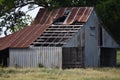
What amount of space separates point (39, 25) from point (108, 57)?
330 inches

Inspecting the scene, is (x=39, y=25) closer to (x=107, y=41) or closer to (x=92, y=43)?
(x=92, y=43)

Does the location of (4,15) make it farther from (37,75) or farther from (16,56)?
(37,75)

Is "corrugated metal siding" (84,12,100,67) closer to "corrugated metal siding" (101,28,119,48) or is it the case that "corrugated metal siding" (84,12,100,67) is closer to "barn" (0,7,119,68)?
"barn" (0,7,119,68)

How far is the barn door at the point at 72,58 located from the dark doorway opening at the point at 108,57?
21.5ft

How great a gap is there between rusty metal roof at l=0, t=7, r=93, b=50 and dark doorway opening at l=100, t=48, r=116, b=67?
550cm

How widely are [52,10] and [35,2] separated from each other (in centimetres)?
597

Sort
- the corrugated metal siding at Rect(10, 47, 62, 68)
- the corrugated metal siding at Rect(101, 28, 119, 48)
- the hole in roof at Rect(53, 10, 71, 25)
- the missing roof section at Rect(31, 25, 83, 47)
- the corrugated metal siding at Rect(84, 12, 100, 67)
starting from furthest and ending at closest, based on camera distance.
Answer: the corrugated metal siding at Rect(101, 28, 119, 48) < the hole in roof at Rect(53, 10, 71, 25) < the corrugated metal siding at Rect(84, 12, 100, 67) < the missing roof section at Rect(31, 25, 83, 47) < the corrugated metal siding at Rect(10, 47, 62, 68)

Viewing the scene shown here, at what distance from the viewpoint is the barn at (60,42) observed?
3994cm

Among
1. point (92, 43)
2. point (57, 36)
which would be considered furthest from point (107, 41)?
point (57, 36)

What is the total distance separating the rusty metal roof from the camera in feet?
138

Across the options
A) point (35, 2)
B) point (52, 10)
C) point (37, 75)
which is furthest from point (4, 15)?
point (37, 75)

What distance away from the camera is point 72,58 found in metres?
40.3

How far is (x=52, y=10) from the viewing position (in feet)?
155

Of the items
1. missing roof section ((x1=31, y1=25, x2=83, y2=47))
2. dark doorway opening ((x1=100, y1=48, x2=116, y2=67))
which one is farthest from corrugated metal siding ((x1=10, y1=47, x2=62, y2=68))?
dark doorway opening ((x1=100, y1=48, x2=116, y2=67))
